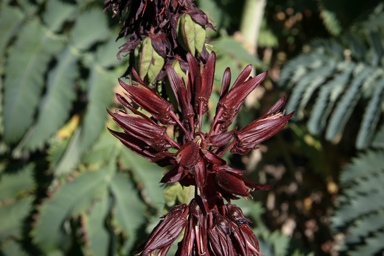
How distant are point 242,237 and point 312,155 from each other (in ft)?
5.56

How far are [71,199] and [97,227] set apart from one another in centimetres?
17

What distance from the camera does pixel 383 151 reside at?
1.64 metres

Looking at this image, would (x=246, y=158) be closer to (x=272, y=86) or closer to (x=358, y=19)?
(x=272, y=86)

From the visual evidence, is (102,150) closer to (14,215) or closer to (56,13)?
(56,13)

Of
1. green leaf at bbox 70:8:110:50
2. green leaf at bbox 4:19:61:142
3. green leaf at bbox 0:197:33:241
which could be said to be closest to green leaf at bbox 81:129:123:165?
green leaf at bbox 4:19:61:142

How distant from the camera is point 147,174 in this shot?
147cm

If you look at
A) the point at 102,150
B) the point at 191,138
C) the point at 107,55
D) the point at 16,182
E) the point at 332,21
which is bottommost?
the point at 16,182

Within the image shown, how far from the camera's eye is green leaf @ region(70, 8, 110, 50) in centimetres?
165

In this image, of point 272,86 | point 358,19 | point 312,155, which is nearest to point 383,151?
point 312,155

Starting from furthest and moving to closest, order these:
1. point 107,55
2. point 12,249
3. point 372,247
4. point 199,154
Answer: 1. point 12,249
2. point 107,55
3. point 372,247
4. point 199,154

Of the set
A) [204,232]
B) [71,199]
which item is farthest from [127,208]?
[204,232]

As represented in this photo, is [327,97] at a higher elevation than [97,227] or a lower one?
higher

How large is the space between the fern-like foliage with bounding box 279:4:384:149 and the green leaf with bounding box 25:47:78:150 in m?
1.10

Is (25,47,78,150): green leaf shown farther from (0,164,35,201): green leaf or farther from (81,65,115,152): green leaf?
(0,164,35,201): green leaf
